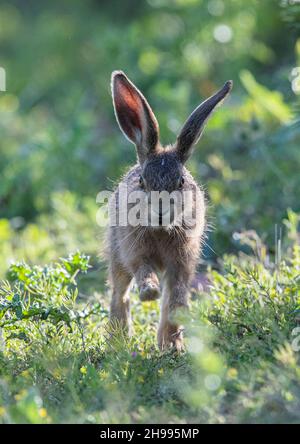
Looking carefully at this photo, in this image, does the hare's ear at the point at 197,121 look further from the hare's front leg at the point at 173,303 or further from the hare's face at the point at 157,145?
the hare's front leg at the point at 173,303

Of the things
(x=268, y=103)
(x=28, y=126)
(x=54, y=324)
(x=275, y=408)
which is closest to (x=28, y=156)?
(x=28, y=126)

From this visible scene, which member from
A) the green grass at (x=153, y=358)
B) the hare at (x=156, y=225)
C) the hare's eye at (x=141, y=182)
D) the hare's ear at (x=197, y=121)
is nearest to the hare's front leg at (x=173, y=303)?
the hare at (x=156, y=225)

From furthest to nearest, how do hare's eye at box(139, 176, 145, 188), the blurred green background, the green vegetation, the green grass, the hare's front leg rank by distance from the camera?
the blurred green background
hare's eye at box(139, 176, 145, 188)
the hare's front leg
the green vegetation
the green grass

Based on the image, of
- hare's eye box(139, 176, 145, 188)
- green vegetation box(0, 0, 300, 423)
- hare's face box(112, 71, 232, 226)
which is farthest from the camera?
hare's eye box(139, 176, 145, 188)

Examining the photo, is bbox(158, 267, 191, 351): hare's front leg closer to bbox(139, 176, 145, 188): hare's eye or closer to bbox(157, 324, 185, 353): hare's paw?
bbox(157, 324, 185, 353): hare's paw

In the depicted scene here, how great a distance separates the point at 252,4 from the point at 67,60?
3.46 metres

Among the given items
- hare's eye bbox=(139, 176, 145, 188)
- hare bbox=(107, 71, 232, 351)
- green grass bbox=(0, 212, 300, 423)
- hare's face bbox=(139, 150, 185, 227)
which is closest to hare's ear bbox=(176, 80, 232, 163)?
hare bbox=(107, 71, 232, 351)

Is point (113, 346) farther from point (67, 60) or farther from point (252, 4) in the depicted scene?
point (67, 60)

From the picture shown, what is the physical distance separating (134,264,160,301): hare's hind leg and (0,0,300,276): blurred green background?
1.41 metres

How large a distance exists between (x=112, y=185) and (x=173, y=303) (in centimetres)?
346

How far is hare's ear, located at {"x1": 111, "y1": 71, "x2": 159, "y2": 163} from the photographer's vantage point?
21.0ft

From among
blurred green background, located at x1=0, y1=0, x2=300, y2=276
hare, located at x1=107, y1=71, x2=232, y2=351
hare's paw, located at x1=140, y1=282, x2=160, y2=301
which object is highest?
blurred green background, located at x1=0, y1=0, x2=300, y2=276

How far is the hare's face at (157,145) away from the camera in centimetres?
614

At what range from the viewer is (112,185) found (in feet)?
31.0
